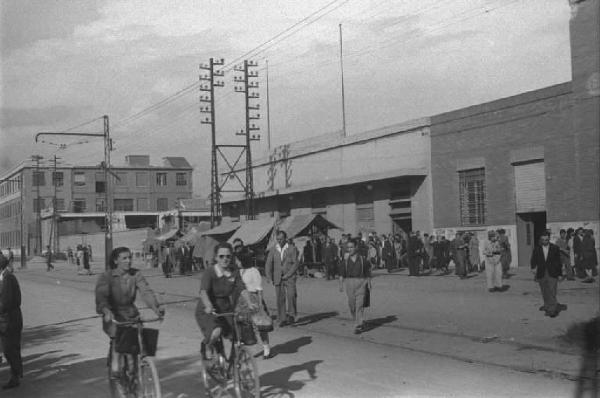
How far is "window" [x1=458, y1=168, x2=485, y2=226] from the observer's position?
2825cm

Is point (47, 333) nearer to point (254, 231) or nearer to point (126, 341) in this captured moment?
point (126, 341)

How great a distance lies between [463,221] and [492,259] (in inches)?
439

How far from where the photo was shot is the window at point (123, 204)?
96125 mm

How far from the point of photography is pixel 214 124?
1694 inches

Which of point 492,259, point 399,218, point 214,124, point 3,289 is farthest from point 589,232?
A: point 214,124

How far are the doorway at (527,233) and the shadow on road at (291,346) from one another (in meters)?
17.1

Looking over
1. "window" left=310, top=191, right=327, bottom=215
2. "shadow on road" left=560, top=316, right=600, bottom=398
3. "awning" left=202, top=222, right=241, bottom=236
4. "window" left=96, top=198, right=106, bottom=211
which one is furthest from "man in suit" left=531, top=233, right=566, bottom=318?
"window" left=96, top=198, right=106, bottom=211

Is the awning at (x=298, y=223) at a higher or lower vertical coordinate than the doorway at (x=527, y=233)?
higher

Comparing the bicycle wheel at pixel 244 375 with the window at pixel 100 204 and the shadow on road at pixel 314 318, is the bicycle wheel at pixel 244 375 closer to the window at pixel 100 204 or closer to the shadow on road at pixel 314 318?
the shadow on road at pixel 314 318

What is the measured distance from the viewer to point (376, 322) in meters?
13.8

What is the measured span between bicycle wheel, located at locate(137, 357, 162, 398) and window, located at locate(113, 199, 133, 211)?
92.3 m

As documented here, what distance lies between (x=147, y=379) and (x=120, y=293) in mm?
962

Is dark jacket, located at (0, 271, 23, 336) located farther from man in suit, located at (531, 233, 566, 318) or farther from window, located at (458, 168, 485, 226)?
window, located at (458, 168, 485, 226)

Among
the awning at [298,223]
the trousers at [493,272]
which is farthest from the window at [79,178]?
the trousers at [493,272]
